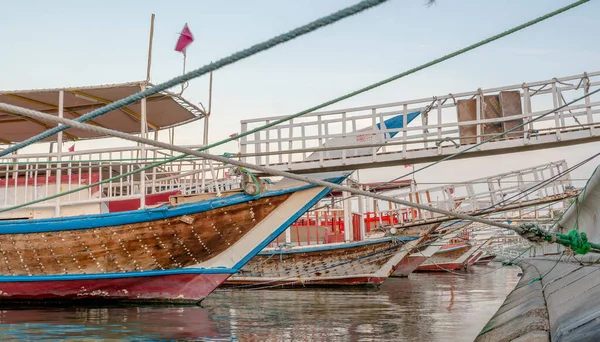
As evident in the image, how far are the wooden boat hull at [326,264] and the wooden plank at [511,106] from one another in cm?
790

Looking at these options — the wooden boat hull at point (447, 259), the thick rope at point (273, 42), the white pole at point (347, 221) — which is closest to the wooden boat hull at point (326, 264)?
the white pole at point (347, 221)

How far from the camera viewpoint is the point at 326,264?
17.0 meters

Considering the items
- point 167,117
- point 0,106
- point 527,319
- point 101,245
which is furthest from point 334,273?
point 0,106

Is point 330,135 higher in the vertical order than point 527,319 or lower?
higher

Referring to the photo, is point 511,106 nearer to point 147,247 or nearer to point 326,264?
point 147,247

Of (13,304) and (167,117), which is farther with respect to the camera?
(167,117)

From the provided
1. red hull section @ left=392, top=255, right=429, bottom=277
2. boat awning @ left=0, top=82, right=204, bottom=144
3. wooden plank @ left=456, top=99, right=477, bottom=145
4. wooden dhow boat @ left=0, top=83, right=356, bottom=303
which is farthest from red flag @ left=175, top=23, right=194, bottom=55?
red hull section @ left=392, top=255, right=429, bottom=277

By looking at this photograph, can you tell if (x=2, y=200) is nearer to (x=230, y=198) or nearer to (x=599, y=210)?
(x=230, y=198)

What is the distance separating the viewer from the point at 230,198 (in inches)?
394

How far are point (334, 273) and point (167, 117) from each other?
7.39m

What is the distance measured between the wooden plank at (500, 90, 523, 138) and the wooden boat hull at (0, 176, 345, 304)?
2845 millimetres

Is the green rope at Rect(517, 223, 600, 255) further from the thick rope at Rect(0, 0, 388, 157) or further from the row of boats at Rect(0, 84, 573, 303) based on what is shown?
the row of boats at Rect(0, 84, 573, 303)

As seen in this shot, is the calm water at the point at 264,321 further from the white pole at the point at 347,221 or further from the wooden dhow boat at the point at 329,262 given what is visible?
the white pole at the point at 347,221

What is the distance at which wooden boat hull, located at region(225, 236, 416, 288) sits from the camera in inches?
662
